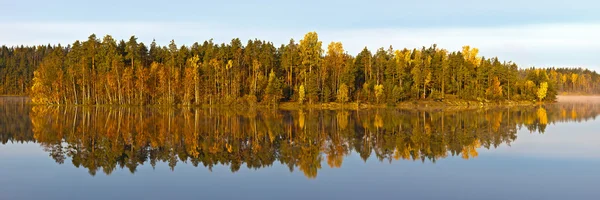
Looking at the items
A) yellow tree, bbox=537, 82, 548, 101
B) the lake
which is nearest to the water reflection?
the lake

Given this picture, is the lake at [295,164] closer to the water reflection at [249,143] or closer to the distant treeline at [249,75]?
the water reflection at [249,143]

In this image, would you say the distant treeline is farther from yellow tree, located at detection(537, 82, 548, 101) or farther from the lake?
the lake

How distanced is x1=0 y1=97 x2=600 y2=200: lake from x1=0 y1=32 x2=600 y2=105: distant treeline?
175ft

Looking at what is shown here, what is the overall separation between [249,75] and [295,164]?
7447cm

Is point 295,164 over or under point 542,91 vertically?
under

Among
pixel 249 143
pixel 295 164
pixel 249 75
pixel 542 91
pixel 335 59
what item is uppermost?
pixel 335 59

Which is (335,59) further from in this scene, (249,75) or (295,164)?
(295,164)

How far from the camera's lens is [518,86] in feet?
401

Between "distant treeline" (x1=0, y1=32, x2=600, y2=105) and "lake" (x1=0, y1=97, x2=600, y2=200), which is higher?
"distant treeline" (x1=0, y1=32, x2=600, y2=105)

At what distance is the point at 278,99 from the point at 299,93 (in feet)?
13.9

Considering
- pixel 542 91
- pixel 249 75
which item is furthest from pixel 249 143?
pixel 542 91

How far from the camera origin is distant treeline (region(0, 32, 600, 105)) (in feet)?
304

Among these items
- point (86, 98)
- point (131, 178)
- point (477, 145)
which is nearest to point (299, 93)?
point (86, 98)

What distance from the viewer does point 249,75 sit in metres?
97.4
